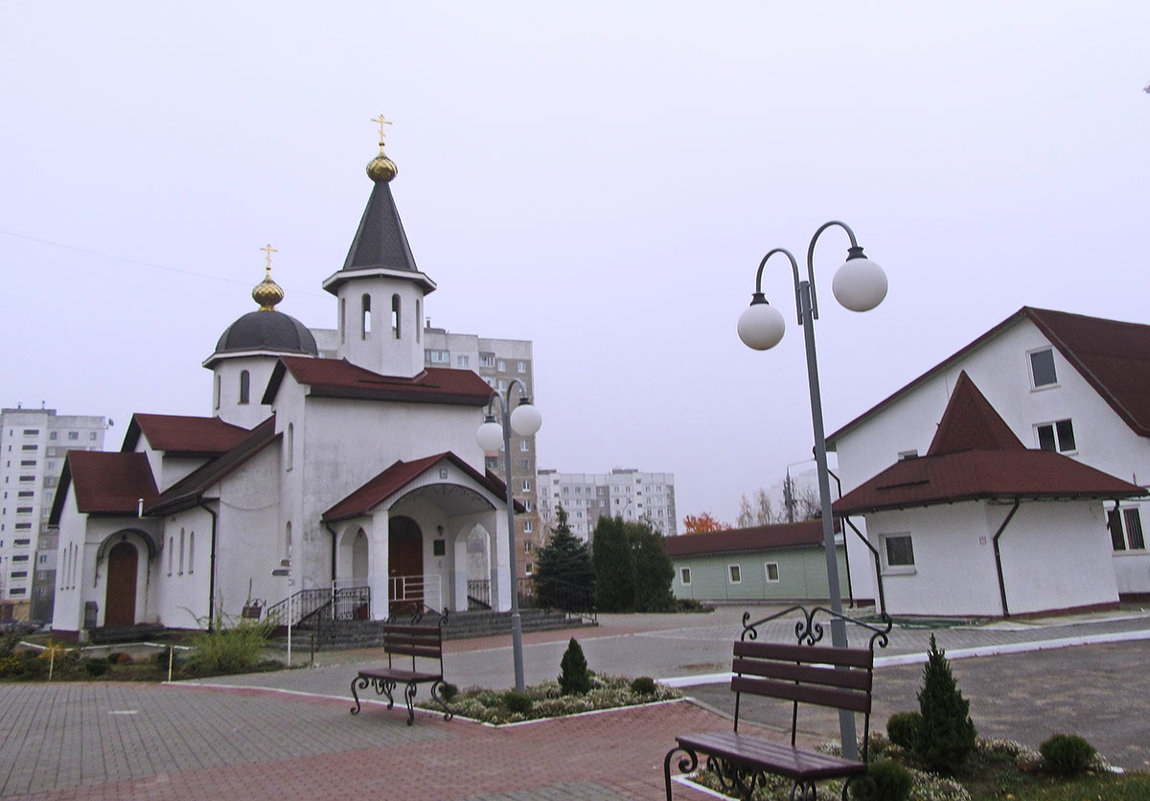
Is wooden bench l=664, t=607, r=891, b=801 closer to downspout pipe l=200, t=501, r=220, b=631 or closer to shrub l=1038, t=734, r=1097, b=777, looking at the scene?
Answer: shrub l=1038, t=734, r=1097, b=777

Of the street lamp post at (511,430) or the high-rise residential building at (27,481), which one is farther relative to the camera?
the high-rise residential building at (27,481)

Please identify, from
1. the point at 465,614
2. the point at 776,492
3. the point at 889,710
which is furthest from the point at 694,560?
the point at 776,492

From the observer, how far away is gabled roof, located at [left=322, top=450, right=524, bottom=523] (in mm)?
22547

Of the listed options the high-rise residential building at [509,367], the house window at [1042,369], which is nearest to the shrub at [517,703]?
the house window at [1042,369]

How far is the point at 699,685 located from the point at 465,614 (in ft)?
44.5

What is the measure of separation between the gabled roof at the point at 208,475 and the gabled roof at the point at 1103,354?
65.1ft

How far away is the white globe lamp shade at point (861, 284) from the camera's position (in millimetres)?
6516

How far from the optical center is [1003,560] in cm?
1845

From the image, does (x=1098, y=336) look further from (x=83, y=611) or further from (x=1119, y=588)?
(x=83, y=611)

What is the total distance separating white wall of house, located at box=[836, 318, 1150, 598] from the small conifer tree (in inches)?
660

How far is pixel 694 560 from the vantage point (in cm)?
3862

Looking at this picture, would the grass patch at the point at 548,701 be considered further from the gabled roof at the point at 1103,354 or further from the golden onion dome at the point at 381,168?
the golden onion dome at the point at 381,168

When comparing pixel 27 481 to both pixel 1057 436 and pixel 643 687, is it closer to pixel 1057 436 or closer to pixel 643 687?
pixel 1057 436

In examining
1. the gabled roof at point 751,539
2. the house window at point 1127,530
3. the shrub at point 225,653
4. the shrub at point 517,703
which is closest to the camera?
the shrub at point 517,703
